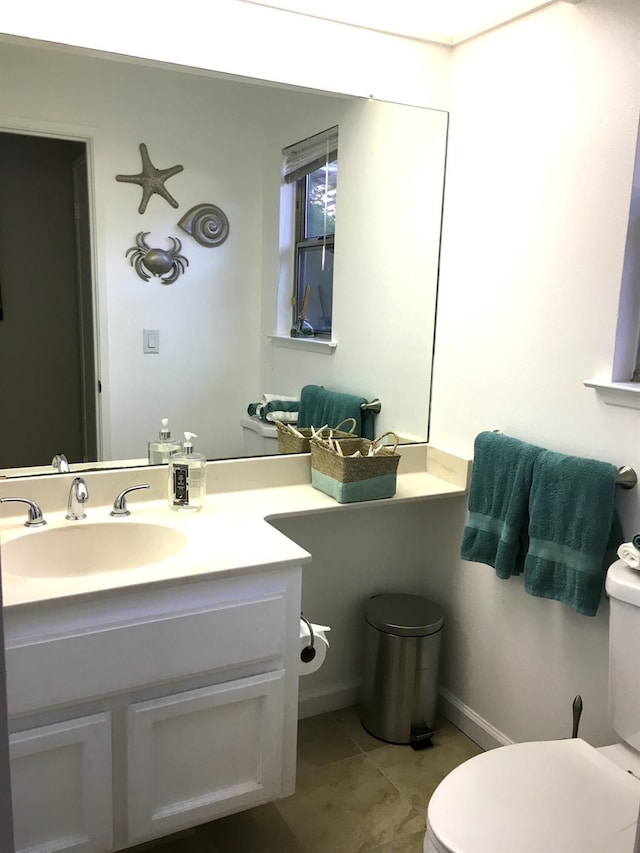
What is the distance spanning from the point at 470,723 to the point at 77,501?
1.42 meters

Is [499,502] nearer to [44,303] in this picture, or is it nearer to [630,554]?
[630,554]

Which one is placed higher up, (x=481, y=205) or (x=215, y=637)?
(x=481, y=205)

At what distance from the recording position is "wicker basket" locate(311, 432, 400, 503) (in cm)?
196

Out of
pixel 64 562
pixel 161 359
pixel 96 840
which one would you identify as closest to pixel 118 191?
pixel 161 359

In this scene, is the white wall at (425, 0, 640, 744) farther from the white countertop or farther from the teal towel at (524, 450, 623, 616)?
the white countertop

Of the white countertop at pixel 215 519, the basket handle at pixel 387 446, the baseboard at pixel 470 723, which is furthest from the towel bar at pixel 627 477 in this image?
the baseboard at pixel 470 723

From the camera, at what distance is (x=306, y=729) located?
228 centimetres

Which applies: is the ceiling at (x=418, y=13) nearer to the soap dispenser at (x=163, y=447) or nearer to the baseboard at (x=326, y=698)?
the soap dispenser at (x=163, y=447)

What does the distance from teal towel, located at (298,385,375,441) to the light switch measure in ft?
1.58

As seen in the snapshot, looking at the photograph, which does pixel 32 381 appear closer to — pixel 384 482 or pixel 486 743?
pixel 384 482

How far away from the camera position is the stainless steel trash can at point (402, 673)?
85.7 inches

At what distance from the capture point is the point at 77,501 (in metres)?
1.76

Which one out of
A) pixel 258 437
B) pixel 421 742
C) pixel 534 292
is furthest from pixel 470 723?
pixel 534 292

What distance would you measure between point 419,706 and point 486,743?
0.23 meters
